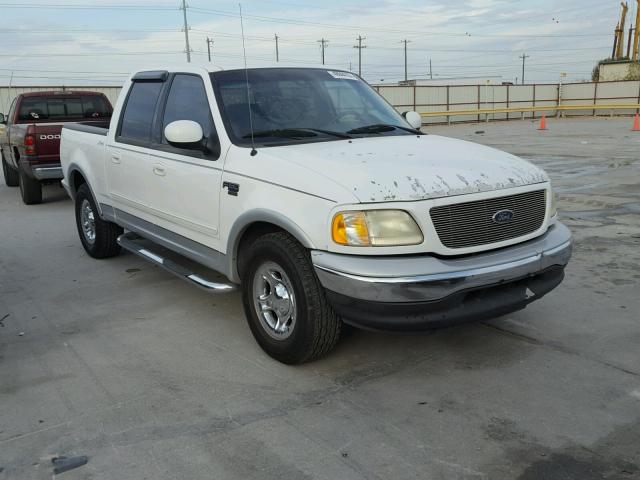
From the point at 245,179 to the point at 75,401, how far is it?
5.48 ft

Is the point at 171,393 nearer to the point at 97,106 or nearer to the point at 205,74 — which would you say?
the point at 205,74

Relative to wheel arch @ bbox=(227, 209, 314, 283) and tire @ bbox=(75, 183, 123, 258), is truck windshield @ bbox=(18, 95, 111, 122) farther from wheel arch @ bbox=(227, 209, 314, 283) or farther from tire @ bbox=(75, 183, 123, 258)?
wheel arch @ bbox=(227, 209, 314, 283)

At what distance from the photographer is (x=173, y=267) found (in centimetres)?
484

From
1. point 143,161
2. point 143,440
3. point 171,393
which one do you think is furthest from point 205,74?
point 143,440

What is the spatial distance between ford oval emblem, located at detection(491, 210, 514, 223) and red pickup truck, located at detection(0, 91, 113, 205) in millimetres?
7940

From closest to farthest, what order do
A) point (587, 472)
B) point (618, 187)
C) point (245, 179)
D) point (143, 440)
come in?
point (587, 472) < point (143, 440) < point (245, 179) < point (618, 187)

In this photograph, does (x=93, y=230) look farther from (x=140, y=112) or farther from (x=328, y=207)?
(x=328, y=207)

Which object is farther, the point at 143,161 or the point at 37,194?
the point at 37,194

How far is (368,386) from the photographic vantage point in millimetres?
3633

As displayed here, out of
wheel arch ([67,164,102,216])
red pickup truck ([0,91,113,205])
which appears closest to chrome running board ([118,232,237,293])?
wheel arch ([67,164,102,216])

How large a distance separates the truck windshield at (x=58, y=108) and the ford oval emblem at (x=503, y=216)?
9.58 m

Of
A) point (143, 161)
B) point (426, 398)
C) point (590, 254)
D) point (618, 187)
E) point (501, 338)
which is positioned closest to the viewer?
point (426, 398)

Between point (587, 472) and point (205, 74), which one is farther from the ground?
point (205, 74)

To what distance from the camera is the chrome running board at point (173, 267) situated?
4262 mm
